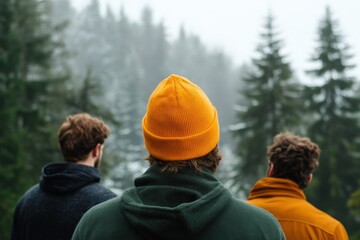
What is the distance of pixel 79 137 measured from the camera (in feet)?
12.4

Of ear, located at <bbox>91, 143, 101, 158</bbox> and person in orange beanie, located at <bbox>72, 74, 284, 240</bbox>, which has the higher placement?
person in orange beanie, located at <bbox>72, 74, 284, 240</bbox>

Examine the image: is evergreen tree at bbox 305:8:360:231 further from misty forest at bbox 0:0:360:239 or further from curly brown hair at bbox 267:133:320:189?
curly brown hair at bbox 267:133:320:189

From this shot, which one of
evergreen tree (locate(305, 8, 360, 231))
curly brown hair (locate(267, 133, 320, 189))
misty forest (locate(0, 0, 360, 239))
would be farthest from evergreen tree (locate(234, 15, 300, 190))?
curly brown hair (locate(267, 133, 320, 189))

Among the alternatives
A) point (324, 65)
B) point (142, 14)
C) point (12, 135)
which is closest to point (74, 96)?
point (12, 135)

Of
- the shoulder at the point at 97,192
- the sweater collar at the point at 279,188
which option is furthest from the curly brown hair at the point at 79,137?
the sweater collar at the point at 279,188

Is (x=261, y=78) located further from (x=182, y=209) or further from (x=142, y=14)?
(x=142, y=14)

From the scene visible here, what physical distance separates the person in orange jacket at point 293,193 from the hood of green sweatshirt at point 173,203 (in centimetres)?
183

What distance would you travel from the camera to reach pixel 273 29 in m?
26.7

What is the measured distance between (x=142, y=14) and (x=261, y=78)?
279ft

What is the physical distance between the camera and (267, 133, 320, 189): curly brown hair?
397 centimetres

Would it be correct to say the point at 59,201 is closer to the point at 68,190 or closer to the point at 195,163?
the point at 68,190

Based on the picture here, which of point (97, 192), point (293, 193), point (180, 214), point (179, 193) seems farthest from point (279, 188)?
point (180, 214)

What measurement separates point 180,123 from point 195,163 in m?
0.18

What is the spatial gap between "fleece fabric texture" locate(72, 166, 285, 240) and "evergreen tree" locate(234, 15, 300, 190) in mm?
23199
